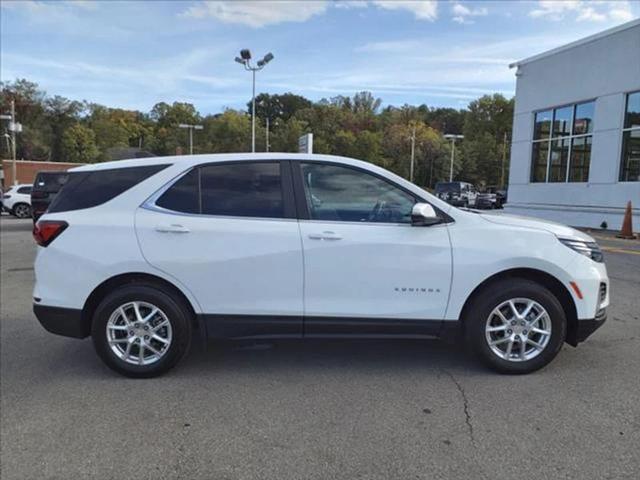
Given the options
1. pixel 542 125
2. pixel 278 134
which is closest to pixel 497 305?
pixel 542 125

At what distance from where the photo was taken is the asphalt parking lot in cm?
286

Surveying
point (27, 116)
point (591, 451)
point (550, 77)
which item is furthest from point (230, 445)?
point (27, 116)

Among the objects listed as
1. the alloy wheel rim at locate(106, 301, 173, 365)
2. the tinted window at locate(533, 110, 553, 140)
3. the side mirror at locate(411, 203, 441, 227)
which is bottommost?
the alloy wheel rim at locate(106, 301, 173, 365)

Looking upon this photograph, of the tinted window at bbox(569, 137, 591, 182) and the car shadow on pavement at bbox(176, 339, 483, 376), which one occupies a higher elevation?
the tinted window at bbox(569, 137, 591, 182)

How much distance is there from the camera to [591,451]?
2.94 meters

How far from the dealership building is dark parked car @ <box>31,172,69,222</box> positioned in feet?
55.6

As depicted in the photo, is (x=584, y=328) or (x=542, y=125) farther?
(x=542, y=125)

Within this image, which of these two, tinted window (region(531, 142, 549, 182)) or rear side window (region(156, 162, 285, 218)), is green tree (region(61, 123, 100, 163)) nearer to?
tinted window (region(531, 142, 549, 182))

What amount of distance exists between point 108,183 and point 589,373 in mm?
4122

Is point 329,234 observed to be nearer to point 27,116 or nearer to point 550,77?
point 550,77

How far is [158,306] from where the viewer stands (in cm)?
390

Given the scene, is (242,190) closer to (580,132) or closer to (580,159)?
(580,159)

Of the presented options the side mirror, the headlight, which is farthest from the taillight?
the headlight

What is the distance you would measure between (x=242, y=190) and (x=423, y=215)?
141cm
